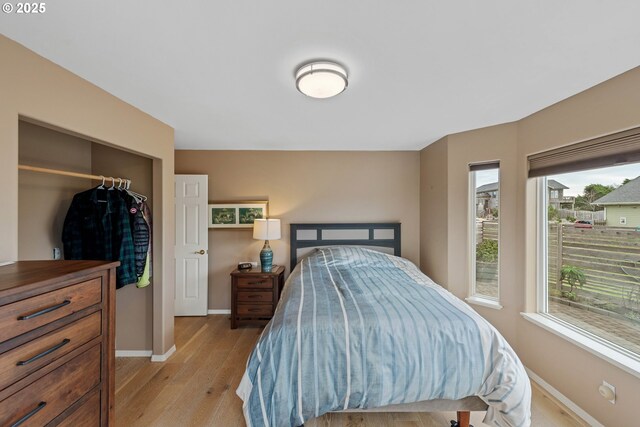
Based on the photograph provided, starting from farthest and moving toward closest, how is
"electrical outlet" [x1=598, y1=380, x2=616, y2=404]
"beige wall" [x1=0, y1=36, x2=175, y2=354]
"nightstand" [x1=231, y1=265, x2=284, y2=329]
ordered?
"nightstand" [x1=231, y1=265, x2=284, y2=329], "electrical outlet" [x1=598, y1=380, x2=616, y2=404], "beige wall" [x1=0, y1=36, x2=175, y2=354]

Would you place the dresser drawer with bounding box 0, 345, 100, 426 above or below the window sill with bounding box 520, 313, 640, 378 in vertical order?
above

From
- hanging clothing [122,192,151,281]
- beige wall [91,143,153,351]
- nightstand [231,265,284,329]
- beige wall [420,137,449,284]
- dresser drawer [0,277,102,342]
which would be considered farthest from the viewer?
nightstand [231,265,284,329]

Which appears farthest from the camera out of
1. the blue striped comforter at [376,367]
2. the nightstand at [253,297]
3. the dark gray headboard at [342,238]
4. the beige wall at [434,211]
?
the dark gray headboard at [342,238]

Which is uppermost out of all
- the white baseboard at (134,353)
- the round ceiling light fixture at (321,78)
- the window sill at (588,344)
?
the round ceiling light fixture at (321,78)

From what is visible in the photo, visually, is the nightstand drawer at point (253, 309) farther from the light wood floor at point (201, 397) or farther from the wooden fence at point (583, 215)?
the wooden fence at point (583, 215)

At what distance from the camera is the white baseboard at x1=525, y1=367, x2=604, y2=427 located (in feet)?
5.77

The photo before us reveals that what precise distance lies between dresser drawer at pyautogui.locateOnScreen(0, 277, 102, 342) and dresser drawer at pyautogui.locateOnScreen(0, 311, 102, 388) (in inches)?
2.4

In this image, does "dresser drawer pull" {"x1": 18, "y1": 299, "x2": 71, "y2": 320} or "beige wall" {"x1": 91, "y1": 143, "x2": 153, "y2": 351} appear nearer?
"dresser drawer pull" {"x1": 18, "y1": 299, "x2": 71, "y2": 320}

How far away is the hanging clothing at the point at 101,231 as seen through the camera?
2.09m

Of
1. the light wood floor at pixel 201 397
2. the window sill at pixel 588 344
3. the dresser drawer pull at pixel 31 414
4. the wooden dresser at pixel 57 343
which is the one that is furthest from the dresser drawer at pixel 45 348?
the window sill at pixel 588 344

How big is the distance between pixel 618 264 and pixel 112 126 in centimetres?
385

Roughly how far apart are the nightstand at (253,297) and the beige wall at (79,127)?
2.38ft

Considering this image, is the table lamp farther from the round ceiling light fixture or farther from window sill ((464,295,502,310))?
window sill ((464,295,502,310))

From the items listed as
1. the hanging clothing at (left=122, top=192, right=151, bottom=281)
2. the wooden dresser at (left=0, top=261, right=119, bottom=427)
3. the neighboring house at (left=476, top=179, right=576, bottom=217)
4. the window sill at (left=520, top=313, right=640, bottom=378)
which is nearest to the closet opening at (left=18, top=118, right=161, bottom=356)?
the hanging clothing at (left=122, top=192, right=151, bottom=281)
